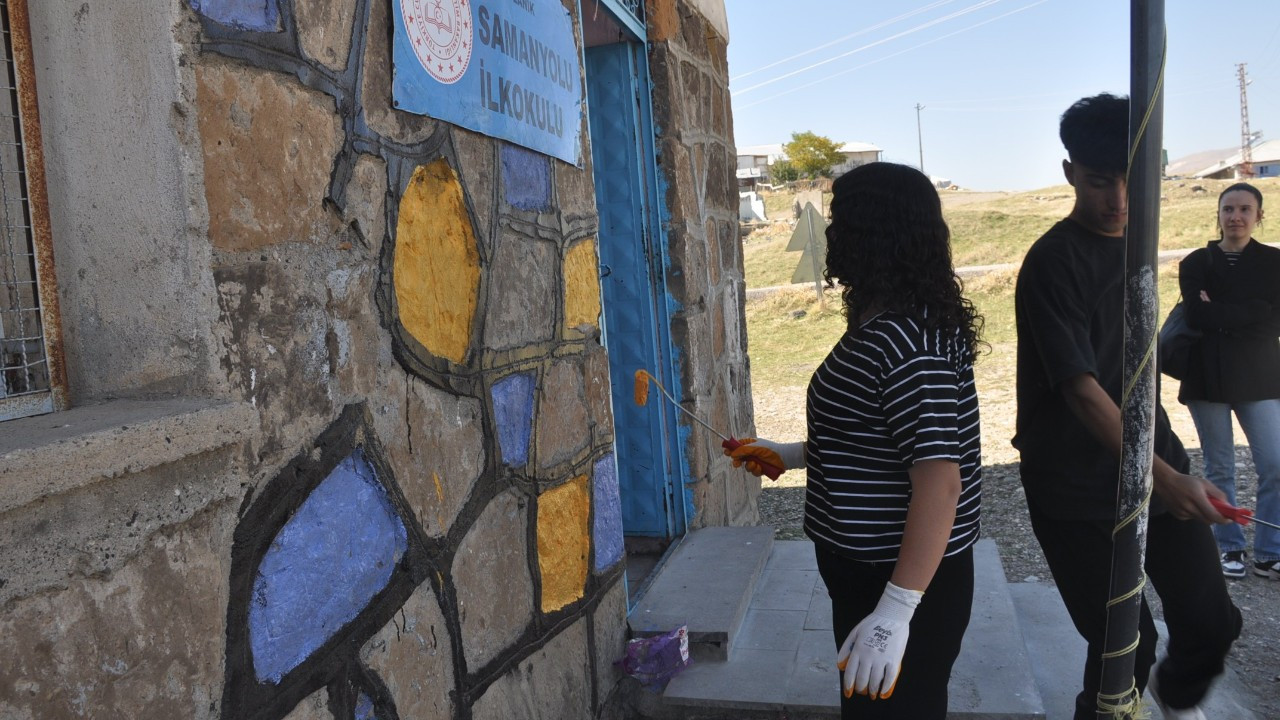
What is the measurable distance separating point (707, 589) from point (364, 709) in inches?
75.4

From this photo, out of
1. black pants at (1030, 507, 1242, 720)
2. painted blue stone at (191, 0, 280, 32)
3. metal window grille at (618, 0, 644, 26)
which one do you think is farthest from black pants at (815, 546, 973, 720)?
Result: metal window grille at (618, 0, 644, 26)

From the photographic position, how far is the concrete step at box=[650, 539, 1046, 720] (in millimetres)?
2682

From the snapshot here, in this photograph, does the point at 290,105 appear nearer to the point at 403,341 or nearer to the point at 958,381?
the point at 403,341

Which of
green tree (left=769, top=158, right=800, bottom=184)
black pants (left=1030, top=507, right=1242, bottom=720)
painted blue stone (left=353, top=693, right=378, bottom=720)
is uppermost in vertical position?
green tree (left=769, top=158, right=800, bottom=184)

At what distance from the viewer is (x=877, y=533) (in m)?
1.83

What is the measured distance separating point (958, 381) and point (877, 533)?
13.3 inches

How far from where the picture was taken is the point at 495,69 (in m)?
2.08

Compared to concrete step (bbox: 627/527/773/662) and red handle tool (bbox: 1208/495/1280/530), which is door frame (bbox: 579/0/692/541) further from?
red handle tool (bbox: 1208/495/1280/530)

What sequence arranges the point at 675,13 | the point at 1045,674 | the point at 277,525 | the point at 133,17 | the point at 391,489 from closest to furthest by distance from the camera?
1. the point at 133,17
2. the point at 277,525
3. the point at 391,489
4. the point at 1045,674
5. the point at 675,13

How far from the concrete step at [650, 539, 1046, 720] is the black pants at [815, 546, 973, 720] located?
2.80 feet

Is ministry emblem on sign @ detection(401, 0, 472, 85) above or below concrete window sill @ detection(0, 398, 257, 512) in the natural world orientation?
above

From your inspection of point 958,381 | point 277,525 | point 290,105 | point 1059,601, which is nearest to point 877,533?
point 958,381

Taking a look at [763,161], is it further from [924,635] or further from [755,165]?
[924,635]

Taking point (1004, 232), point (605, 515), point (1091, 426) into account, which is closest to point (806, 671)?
Answer: point (605, 515)
